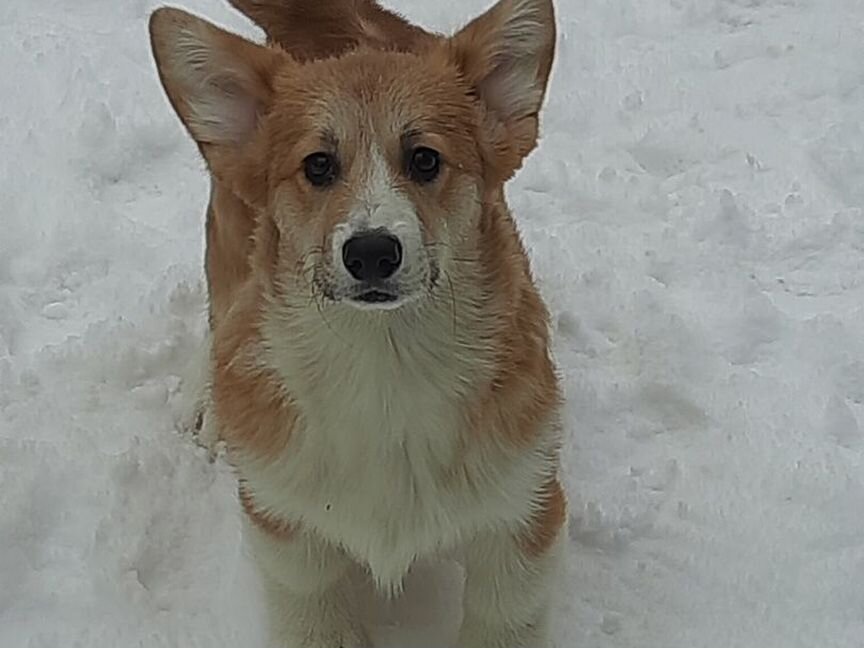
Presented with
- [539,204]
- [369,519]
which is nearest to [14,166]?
[539,204]

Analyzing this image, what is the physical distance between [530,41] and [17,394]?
1.71 metres

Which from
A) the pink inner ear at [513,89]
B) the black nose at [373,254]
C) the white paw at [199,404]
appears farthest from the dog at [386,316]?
the white paw at [199,404]

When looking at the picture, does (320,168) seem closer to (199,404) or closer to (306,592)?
(306,592)

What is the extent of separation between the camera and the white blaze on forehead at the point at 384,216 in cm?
244

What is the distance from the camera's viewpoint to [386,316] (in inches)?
106

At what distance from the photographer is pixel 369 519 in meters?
2.79

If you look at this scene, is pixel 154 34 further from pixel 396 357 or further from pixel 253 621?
pixel 253 621

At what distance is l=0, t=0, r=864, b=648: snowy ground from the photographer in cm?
319

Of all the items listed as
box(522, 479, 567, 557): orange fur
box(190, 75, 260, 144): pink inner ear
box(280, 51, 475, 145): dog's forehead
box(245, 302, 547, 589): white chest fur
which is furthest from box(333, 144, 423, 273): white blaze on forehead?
box(522, 479, 567, 557): orange fur

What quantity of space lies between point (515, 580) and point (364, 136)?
976mm

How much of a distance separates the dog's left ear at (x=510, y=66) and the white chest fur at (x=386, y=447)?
394mm

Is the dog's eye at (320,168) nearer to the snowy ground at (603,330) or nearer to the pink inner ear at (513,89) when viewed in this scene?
the pink inner ear at (513,89)

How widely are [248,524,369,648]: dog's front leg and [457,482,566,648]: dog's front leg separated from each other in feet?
0.84

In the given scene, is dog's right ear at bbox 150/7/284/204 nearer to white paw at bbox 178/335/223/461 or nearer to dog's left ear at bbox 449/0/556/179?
dog's left ear at bbox 449/0/556/179
